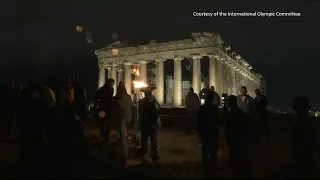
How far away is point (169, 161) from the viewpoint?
37.8ft

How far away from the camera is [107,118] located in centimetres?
1194

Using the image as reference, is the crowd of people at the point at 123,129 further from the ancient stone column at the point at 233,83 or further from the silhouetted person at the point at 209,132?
the ancient stone column at the point at 233,83

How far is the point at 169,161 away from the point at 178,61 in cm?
3314

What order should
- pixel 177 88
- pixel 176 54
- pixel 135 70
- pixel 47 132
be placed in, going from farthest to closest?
1. pixel 135 70
2. pixel 176 54
3. pixel 177 88
4. pixel 47 132

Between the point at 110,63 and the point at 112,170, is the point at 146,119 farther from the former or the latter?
the point at 110,63

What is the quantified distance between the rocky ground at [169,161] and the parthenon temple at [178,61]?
26.0 m

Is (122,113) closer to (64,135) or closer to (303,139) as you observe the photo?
(64,135)

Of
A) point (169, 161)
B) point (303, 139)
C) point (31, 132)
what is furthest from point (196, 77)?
point (31, 132)

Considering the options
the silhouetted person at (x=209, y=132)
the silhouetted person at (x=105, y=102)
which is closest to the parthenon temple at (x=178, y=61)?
the silhouetted person at (x=105, y=102)

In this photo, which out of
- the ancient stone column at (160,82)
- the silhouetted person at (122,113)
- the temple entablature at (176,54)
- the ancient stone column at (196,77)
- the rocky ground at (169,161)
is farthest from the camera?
the ancient stone column at (160,82)

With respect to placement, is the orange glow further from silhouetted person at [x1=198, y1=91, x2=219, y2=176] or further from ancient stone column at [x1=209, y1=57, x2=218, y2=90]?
silhouetted person at [x1=198, y1=91, x2=219, y2=176]

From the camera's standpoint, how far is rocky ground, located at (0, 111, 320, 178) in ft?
30.4

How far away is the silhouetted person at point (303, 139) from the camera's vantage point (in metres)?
7.45

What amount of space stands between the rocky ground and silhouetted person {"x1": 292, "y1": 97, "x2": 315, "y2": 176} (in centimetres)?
69
